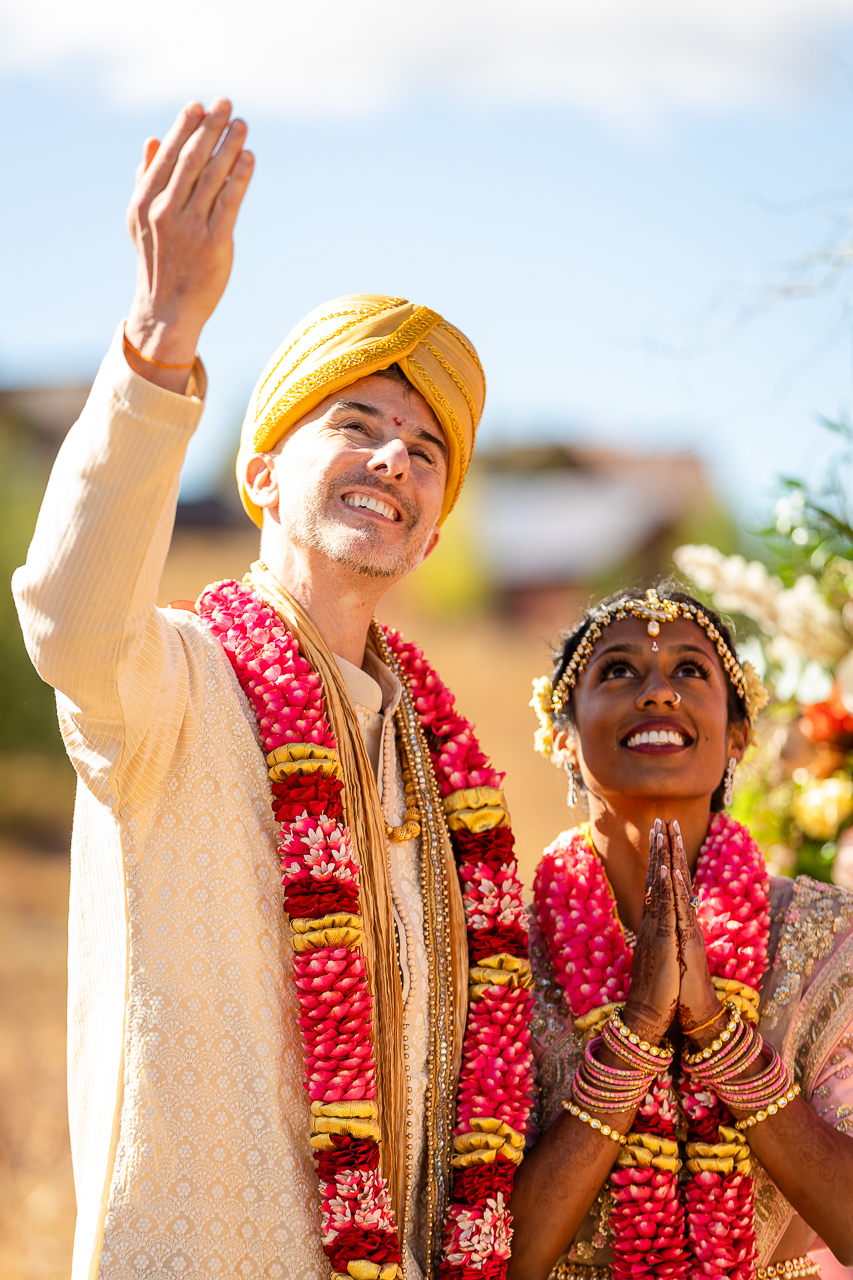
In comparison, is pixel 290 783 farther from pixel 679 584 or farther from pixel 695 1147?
pixel 679 584

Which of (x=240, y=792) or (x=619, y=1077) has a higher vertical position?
(x=240, y=792)

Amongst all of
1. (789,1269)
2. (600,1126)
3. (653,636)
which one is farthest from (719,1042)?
(653,636)

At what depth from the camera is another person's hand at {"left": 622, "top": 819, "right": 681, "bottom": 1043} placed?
8.73 ft

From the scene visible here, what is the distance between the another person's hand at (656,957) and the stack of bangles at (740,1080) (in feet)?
0.38

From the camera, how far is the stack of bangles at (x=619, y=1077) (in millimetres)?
2648

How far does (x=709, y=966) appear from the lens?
9.46 ft

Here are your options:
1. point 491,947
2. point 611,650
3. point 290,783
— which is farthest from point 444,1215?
point 611,650

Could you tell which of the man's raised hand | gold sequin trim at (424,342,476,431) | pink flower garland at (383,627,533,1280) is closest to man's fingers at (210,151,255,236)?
the man's raised hand

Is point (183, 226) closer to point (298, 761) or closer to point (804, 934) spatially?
point (298, 761)

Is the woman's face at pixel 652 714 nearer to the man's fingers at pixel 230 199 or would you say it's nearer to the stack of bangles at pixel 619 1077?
the stack of bangles at pixel 619 1077

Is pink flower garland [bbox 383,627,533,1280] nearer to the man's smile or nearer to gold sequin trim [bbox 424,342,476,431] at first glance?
the man's smile

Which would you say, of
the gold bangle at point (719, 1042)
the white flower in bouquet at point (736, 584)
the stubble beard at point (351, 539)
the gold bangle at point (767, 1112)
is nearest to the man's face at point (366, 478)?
the stubble beard at point (351, 539)

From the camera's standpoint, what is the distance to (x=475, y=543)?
1697 cm

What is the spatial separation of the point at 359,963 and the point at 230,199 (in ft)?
4.59
